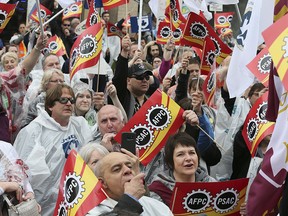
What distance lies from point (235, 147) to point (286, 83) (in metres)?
3.48

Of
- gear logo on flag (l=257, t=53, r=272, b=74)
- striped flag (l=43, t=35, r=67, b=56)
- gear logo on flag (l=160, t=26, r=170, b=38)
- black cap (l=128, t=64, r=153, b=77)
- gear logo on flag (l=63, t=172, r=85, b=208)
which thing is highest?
gear logo on flag (l=257, t=53, r=272, b=74)

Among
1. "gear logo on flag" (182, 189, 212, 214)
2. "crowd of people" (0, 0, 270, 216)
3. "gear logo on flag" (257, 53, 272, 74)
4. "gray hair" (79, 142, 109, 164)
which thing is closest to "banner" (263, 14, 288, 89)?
"crowd of people" (0, 0, 270, 216)

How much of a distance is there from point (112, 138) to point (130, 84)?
1802 millimetres

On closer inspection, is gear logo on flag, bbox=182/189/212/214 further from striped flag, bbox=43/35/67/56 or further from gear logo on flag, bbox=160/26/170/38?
striped flag, bbox=43/35/67/56

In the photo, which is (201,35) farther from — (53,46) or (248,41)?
(53,46)

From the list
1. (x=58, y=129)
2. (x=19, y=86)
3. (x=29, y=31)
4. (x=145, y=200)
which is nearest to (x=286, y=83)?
(x=145, y=200)

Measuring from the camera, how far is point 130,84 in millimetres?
8422

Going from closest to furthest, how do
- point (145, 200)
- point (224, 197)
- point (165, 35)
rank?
1. point (145, 200)
2. point (224, 197)
3. point (165, 35)

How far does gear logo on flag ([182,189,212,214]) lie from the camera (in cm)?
593

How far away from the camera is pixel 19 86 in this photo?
303 inches

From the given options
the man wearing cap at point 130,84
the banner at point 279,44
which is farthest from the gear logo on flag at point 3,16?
the banner at point 279,44

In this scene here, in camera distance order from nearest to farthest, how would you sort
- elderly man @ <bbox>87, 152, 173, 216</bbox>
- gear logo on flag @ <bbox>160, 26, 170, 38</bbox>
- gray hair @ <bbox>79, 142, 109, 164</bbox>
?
elderly man @ <bbox>87, 152, 173, 216</bbox> → gray hair @ <bbox>79, 142, 109, 164</bbox> → gear logo on flag @ <bbox>160, 26, 170, 38</bbox>

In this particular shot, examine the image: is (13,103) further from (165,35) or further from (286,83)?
(165,35)

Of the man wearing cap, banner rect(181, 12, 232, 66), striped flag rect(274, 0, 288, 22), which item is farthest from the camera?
banner rect(181, 12, 232, 66)
